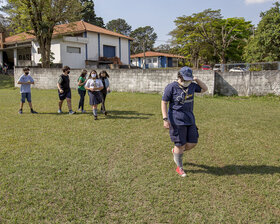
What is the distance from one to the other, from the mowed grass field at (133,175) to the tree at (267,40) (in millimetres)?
12569

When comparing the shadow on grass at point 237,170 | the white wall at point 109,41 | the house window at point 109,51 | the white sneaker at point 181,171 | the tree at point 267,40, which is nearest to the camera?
the white sneaker at point 181,171

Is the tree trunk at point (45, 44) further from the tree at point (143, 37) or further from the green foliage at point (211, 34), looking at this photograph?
the tree at point (143, 37)

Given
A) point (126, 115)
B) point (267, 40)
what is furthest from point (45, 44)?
point (267, 40)

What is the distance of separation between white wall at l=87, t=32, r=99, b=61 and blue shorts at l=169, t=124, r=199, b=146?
28222 millimetres

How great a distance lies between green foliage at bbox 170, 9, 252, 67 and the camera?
38.9 meters

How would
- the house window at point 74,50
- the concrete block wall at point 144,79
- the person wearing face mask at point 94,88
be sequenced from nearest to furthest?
the person wearing face mask at point 94,88, the concrete block wall at point 144,79, the house window at point 74,50

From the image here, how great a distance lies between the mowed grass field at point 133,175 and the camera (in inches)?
120

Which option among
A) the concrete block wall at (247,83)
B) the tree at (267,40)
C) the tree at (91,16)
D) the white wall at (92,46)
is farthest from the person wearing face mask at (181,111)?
the tree at (91,16)

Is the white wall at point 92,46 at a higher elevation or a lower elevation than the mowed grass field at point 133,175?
higher

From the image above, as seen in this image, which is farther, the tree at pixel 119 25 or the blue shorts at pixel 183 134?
the tree at pixel 119 25

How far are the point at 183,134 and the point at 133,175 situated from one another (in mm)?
1082

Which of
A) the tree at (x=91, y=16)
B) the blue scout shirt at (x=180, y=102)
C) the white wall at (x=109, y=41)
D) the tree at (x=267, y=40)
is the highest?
the tree at (x=91, y=16)

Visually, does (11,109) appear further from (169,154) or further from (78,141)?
(169,154)

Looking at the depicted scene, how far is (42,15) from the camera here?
2212cm
